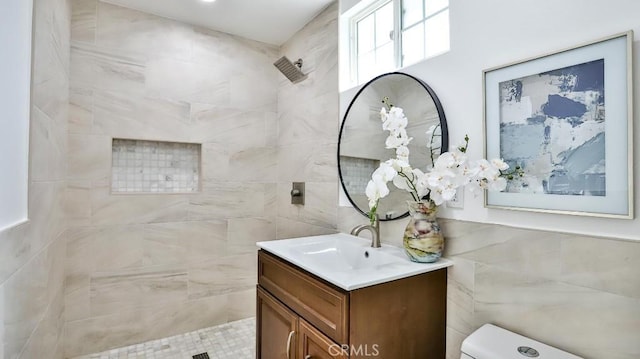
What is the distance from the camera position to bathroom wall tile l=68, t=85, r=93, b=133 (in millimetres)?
2162

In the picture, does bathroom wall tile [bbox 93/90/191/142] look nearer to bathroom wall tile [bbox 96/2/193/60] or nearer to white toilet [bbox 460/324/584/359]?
bathroom wall tile [bbox 96/2/193/60]

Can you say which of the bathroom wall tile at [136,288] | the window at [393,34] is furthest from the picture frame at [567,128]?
the bathroom wall tile at [136,288]

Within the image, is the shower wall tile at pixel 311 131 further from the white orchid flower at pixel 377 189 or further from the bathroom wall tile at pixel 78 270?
the bathroom wall tile at pixel 78 270

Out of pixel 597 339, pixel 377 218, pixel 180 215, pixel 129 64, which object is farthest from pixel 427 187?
pixel 129 64

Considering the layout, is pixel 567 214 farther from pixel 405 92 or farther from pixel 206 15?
pixel 206 15

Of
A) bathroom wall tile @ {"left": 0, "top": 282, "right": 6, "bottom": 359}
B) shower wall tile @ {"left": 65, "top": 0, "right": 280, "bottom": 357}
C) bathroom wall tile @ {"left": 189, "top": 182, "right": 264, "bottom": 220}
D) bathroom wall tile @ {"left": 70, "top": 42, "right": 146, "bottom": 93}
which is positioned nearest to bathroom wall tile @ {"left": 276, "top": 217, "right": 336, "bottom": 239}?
shower wall tile @ {"left": 65, "top": 0, "right": 280, "bottom": 357}

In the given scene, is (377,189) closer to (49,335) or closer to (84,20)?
(49,335)

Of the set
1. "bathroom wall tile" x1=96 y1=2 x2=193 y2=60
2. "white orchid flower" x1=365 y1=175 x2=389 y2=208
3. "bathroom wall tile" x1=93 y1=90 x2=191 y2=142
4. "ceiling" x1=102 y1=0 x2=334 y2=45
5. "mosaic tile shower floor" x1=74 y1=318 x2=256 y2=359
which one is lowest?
"mosaic tile shower floor" x1=74 y1=318 x2=256 y2=359

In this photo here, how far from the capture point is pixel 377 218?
5.57ft

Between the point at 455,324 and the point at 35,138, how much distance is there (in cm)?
198

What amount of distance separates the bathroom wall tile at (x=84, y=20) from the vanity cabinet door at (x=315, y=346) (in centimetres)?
236

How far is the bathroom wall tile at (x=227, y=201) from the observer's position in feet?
8.55

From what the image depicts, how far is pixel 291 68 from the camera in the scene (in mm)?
2549

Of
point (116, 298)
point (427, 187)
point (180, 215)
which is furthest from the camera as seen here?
point (180, 215)
